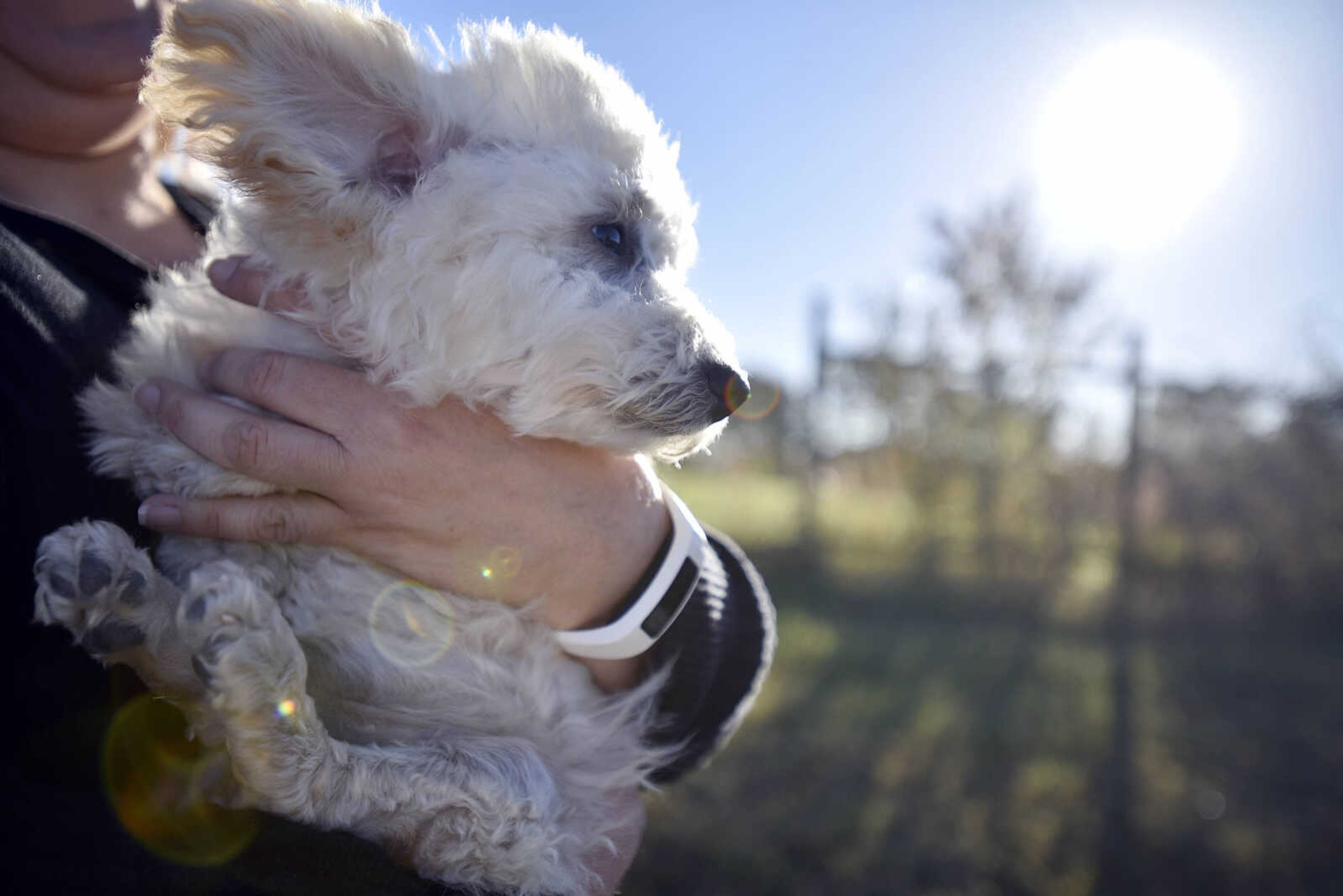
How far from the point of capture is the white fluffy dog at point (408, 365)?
1.58 meters

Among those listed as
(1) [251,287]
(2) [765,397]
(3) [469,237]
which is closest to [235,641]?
(1) [251,287]

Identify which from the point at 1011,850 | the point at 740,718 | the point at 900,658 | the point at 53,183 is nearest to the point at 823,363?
the point at 900,658

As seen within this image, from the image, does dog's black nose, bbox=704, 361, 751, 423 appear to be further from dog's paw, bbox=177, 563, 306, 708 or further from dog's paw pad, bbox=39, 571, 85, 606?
dog's paw pad, bbox=39, 571, 85, 606

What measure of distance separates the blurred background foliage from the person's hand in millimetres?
2584

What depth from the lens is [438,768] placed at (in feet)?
5.55

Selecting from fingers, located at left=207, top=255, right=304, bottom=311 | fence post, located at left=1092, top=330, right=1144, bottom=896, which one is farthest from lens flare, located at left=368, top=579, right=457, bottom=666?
fence post, located at left=1092, top=330, right=1144, bottom=896

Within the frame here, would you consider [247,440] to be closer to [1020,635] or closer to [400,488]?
[400,488]

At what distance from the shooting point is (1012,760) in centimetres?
512

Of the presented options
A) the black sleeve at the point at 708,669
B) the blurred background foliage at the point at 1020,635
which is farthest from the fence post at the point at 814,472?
the black sleeve at the point at 708,669

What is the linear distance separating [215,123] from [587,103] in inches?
31.3

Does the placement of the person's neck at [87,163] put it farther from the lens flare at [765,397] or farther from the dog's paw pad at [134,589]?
the lens flare at [765,397]

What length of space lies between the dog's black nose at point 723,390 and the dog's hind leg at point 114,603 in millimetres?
1129

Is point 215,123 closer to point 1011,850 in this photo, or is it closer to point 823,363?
point 1011,850

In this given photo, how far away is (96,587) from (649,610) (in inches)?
42.3
